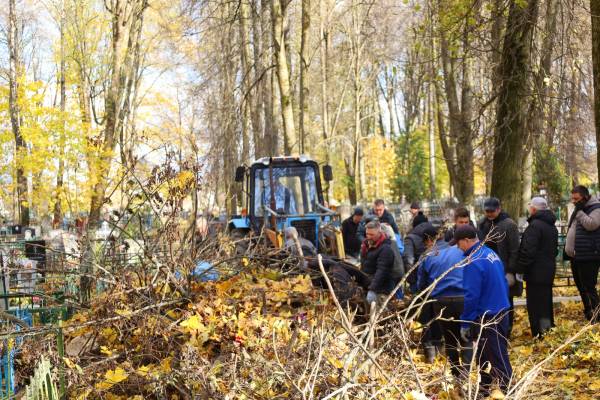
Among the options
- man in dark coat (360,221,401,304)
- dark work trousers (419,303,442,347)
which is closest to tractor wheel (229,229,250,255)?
man in dark coat (360,221,401,304)

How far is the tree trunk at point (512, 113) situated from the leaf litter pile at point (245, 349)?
371 cm

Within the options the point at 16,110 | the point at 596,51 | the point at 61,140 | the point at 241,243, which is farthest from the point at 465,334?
the point at 16,110

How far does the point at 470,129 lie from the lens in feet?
40.1

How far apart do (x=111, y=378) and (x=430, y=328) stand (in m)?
3.72

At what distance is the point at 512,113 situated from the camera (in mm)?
10773

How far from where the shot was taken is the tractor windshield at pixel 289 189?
13.6 meters

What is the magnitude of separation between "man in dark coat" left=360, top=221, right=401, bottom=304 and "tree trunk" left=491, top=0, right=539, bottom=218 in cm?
377

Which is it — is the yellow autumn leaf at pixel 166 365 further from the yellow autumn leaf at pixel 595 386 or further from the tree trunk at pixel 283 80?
the tree trunk at pixel 283 80

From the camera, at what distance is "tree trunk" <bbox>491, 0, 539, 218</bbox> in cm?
1070

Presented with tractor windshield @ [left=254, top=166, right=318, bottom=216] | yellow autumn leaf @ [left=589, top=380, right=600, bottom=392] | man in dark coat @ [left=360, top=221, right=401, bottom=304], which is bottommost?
yellow autumn leaf @ [left=589, top=380, right=600, bottom=392]

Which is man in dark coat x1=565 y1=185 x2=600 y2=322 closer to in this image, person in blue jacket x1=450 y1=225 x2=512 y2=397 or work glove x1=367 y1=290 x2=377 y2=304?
work glove x1=367 y1=290 x2=377 y2=304

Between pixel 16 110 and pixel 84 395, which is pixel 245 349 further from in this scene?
pixel 16 110

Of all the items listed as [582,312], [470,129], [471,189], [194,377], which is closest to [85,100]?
[471,189]

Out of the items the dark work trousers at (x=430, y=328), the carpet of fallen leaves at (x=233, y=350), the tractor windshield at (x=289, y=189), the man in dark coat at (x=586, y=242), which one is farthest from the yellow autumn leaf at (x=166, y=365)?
the tractor windshield at (x=289, y=189)
